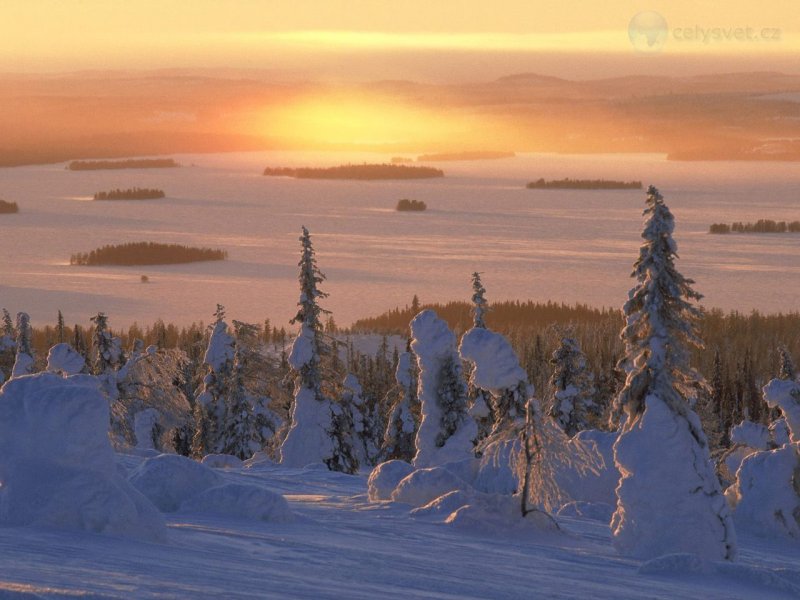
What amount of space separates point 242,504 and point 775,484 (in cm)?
1429

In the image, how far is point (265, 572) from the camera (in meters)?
12.3

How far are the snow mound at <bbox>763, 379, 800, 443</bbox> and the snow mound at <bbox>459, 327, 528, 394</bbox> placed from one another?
6.53 m

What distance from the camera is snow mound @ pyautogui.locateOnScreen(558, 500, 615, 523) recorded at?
926 inches

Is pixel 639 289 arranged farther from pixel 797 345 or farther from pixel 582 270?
pixel 582 270

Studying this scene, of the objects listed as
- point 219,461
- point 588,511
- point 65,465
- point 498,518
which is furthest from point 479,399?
point 65,465

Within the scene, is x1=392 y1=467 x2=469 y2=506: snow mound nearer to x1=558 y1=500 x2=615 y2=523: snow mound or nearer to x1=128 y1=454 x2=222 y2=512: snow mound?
x1=128 y1=454 x2=222 y2=512: snow mound

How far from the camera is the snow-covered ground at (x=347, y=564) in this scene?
11.0 meters

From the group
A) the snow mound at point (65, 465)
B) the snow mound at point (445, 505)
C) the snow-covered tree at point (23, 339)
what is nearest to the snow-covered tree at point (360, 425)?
the snow-covered tree at point (23, 339)

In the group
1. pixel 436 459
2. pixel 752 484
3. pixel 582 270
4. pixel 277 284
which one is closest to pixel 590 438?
pixel 752 484

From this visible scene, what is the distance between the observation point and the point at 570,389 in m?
45.4

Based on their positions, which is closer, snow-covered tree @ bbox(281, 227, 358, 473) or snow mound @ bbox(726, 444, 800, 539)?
snow mound @ bbox(726, 444, 800, 539)

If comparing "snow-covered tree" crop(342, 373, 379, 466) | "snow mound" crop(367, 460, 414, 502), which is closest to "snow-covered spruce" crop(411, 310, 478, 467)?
"snow mound" crop(367, 460, 414, 502)

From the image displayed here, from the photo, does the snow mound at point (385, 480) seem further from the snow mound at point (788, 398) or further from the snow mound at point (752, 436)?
the snow mound at point (752, 436)

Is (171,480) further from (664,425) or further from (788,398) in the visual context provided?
(788,398)
